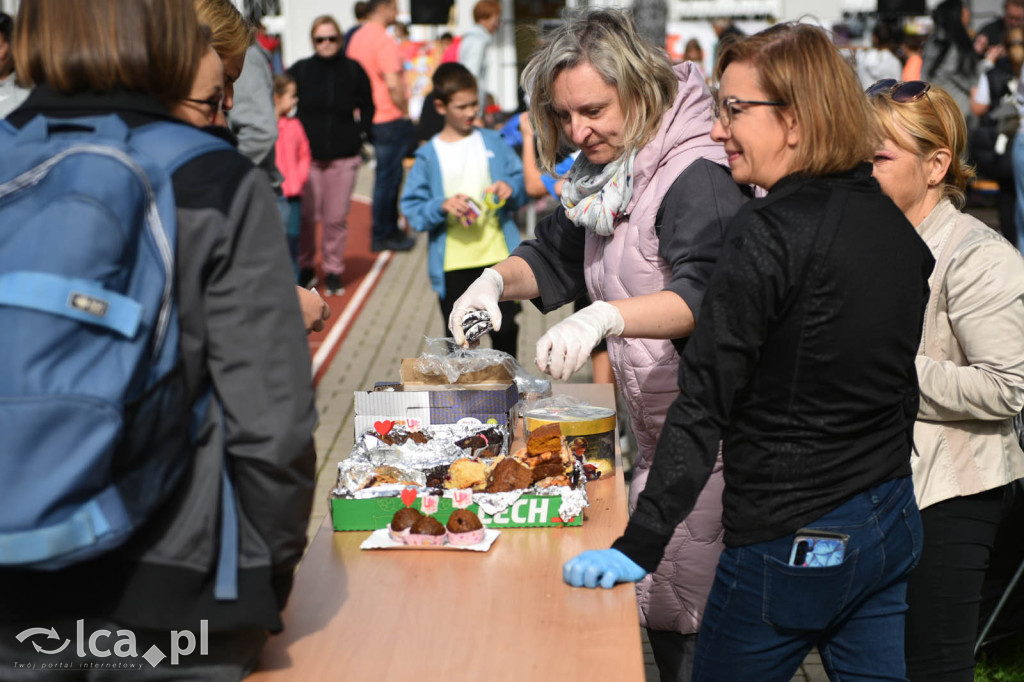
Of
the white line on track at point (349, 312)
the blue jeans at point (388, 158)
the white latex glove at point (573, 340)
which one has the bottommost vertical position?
the white line on track at point (349, 312)

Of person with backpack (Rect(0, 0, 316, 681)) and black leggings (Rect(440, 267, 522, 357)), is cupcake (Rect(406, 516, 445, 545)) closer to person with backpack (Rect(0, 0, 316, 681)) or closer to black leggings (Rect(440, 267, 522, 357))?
person with backpack (Rect(0, 0, 316, 681))

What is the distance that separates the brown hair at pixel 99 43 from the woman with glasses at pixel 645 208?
1.04 m

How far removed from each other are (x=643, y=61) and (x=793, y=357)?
939 millimetres

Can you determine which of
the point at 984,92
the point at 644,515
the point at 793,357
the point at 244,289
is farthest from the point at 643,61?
the point at 984,92

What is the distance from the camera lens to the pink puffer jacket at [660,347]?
8.44ft

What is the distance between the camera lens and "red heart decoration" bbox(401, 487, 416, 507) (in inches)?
91.9

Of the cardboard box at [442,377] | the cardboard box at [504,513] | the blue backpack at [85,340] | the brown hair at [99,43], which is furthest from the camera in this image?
the cardboard box at [442,377]

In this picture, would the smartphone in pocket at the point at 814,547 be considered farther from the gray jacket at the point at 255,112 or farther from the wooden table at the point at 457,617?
the gray jacket at the point at 255,112

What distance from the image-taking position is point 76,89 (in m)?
1.53

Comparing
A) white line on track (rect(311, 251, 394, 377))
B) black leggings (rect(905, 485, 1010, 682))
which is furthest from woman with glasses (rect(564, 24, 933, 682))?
white line on track (rect(311, 251, 394, 377))

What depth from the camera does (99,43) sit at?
1510 millimetres

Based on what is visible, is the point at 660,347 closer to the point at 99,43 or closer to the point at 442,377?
the point at 442,377

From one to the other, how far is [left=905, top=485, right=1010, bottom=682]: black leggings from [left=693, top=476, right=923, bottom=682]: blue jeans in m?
0.42

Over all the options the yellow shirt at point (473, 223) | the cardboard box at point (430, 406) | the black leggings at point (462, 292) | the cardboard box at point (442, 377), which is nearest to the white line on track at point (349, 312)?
the black leggings at point (462, 292)
